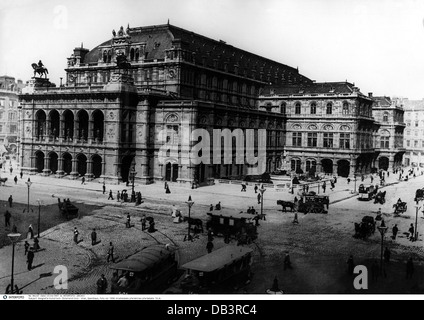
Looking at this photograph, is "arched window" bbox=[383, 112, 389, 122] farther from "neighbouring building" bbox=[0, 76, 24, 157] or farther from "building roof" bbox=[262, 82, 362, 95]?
"neighbouring building" bbox=[0, 76, 24, 157]

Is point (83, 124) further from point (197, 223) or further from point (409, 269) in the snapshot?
point (409, 269)

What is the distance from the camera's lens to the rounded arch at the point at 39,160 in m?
64.5

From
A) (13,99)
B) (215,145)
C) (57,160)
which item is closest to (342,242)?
(215,145)

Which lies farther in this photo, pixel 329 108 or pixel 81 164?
pixel 329 108

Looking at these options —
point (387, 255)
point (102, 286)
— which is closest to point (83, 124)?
point (102, 286)

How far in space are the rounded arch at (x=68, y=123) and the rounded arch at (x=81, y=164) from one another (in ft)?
10.2

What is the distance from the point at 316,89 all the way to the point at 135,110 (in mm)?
36067

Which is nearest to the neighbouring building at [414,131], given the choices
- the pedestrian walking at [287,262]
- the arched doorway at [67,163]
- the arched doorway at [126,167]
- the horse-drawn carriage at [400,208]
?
the horse-drawn carriage at [400,208]

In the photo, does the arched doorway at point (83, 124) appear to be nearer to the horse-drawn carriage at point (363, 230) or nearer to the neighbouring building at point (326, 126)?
the neighbouring building at point (326, 126)

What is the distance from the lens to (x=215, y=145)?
62.8 m

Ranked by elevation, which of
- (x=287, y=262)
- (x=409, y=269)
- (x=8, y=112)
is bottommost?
(x=287, y=262)

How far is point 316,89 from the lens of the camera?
80562 mm
